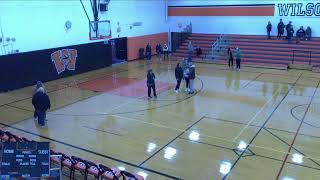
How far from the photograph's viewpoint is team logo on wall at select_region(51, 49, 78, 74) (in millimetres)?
19719

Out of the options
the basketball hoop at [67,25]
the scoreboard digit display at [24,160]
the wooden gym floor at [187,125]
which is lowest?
the wooden gym floor at [187,125]

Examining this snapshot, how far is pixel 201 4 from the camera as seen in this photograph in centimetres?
2914

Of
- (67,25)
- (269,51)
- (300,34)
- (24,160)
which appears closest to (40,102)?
(24,160)

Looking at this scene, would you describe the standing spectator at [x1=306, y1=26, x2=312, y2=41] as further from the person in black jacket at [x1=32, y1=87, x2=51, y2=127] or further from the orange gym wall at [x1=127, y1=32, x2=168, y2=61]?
the person in black jacket at [x1=32, y1=87, x2=51, y2=127]

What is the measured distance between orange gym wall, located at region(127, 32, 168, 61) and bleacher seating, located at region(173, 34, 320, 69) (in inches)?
89.5

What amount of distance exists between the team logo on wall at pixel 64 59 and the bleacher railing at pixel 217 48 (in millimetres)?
10475

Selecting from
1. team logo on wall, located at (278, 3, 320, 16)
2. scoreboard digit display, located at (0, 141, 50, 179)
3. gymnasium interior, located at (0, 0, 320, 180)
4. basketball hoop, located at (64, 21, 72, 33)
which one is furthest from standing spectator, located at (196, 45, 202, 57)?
scoreboard digit display, located at (0, 141, 50, 179)

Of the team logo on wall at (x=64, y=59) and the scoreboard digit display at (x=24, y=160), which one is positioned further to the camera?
the team logo on wall at (x=64, y=59)

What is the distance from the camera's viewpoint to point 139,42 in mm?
26797

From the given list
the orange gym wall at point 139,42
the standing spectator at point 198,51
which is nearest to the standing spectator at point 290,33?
the standing spectator at point 198,51

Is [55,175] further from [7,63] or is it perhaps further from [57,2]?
[57,2]

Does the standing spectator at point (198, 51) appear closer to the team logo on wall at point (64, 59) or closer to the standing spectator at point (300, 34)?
Result: the standing spectator at point (300, 34)

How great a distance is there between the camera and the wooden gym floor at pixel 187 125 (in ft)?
29.5

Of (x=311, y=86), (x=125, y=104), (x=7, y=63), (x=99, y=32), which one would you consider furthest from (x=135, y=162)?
(x=99, y=32)
